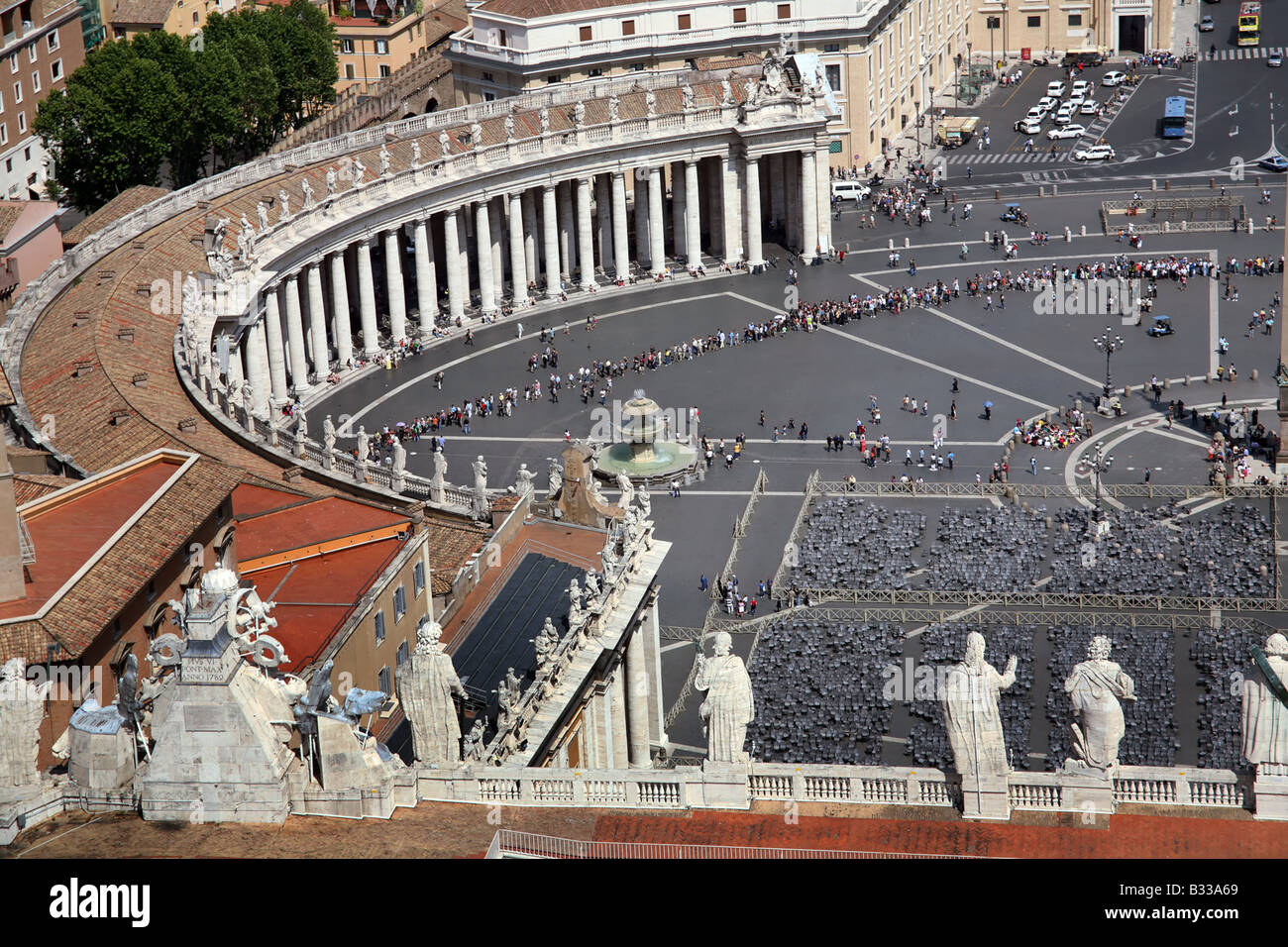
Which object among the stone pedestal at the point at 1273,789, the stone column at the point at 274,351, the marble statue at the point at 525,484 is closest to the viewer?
the stone pedestal at the point at 1273,789

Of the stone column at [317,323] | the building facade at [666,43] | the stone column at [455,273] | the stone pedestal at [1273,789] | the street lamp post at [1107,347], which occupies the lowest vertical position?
the stone pedestal at [1273,789]

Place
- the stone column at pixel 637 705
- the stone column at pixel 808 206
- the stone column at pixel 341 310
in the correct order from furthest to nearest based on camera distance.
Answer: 1. the stone column at pixel 808 206
2. the stone column at pixel 341 310
3. the stone column at pixel 637 705

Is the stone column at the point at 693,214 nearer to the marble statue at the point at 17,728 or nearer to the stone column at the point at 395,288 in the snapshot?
the stone column at the point at 395,288

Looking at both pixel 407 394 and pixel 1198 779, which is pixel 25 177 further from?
pixel 1198 779

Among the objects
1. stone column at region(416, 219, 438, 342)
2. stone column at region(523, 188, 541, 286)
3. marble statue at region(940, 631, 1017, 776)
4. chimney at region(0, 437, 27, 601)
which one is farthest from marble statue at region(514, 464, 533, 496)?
stone column at region(523, 188, 541, 286)

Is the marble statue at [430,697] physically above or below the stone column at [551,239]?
below

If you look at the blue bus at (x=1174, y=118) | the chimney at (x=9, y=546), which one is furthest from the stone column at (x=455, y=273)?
the chimney at (x=9, y=546)

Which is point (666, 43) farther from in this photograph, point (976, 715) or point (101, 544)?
point (976, 715)
